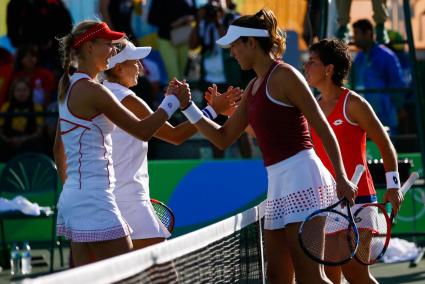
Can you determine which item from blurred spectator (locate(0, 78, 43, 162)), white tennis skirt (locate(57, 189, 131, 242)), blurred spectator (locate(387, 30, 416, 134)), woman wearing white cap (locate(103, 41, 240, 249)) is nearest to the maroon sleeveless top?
woman wearing white cap (locate(103, 41, 240, 249))

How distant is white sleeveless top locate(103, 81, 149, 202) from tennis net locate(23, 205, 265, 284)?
60 centimetres

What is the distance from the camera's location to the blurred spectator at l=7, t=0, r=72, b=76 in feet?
45.5

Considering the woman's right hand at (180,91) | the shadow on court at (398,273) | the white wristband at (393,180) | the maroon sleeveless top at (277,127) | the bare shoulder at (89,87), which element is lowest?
the shadow on court at (398,273)

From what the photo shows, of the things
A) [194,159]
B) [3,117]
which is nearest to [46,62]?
[3,117]

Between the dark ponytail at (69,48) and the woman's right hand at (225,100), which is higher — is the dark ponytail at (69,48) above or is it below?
above

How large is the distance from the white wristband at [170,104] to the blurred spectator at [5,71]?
8.31m

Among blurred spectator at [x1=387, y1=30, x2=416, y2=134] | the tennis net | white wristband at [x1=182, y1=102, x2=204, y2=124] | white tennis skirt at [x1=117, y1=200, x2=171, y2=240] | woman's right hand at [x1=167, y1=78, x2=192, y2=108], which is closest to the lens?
the tennis net

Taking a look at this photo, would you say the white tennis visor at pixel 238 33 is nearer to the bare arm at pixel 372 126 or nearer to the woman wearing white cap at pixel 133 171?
the woman wearing white cap at pixel 133 171

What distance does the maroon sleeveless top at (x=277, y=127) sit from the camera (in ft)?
18.8

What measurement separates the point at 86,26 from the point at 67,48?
165mm

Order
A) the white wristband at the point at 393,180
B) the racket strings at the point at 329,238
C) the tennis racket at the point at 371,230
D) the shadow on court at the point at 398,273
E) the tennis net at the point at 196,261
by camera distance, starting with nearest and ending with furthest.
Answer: the tennis net at the point at 196,261 < the racket strings at the point at 329,238 < the tennis racket at the point at 371,230 < the white wristband at the point at 393,180 < the shadow on court at the point at 398,273

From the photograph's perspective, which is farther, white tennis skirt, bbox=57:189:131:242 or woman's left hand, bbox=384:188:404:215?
woman's left hand, bbox=384:188:404:215

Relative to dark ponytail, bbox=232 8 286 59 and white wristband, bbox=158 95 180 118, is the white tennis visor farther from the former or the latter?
white wristband, bbox=158 95 180 118

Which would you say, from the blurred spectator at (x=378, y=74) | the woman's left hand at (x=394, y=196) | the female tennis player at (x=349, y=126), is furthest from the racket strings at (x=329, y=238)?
the blurred spectator at (x=378, y=74)
